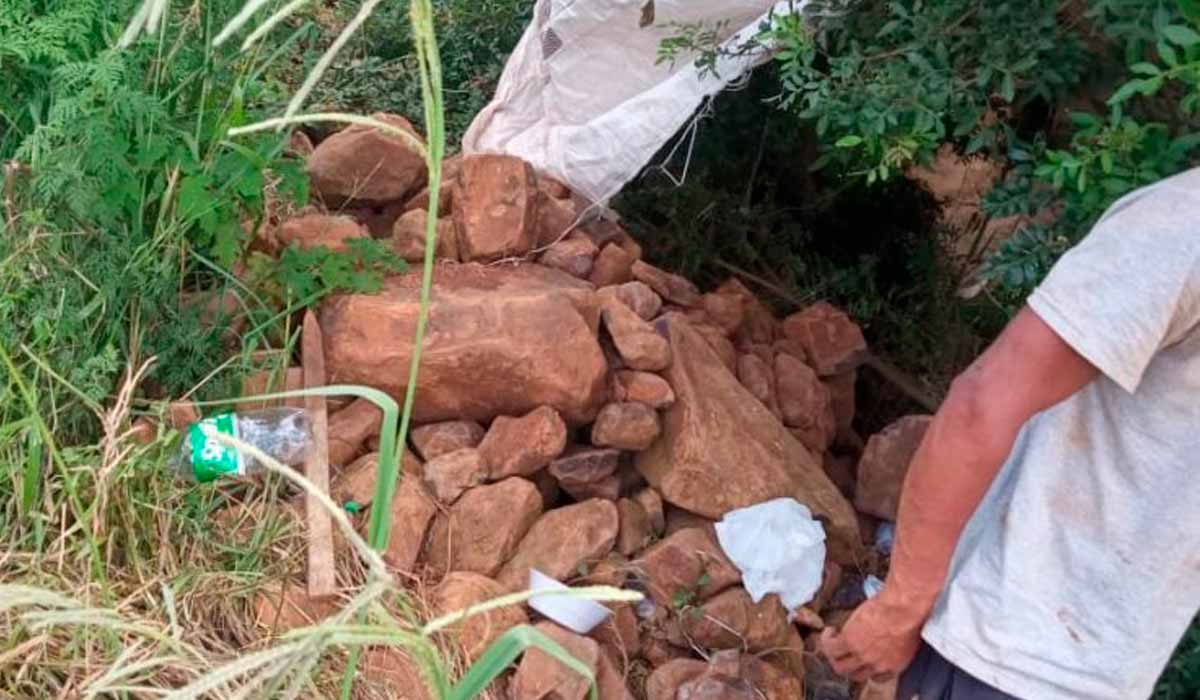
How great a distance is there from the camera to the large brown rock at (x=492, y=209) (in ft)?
11.4

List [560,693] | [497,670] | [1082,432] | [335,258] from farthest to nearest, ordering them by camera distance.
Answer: [335,258] → [560,693] → [1082,432] → [497,670]

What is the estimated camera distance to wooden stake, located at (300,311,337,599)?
2.77 metres

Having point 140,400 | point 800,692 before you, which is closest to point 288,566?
point 140,400

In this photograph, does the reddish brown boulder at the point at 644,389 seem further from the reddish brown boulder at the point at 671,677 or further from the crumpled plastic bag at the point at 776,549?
the reddish brown boulder at the point at 671,677

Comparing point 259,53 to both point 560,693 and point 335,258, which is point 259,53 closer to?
point 335,258

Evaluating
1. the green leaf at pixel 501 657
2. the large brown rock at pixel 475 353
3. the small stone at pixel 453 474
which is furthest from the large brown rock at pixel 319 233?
the green leaf at pixel 501 657

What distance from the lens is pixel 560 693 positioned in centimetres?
268

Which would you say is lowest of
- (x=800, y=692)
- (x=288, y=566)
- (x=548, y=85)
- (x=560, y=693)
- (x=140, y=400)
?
(x=800, y=692)

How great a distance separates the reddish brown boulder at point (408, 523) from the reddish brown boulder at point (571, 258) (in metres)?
0.79

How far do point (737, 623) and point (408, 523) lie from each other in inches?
28.4

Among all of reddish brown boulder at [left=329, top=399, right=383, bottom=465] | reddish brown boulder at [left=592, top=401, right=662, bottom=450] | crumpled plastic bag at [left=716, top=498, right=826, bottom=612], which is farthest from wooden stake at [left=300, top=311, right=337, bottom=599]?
crumpled plastic bag at [left=716, top=498, right=826, bottom=612]

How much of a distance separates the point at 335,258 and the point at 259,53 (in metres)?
0.51

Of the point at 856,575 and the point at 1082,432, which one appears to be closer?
the point at 1082,432

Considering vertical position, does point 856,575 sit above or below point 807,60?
below
